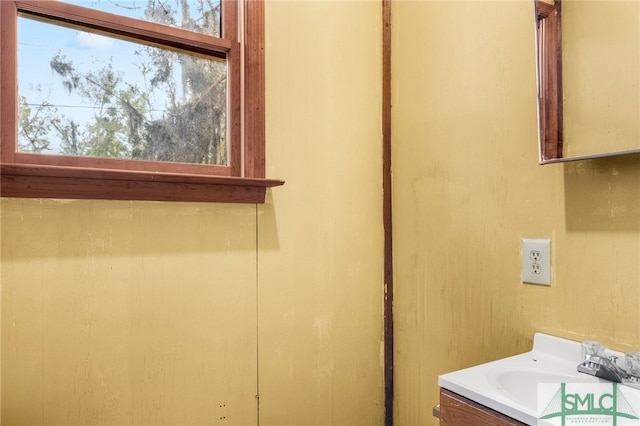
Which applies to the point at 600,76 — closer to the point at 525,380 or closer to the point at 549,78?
the point at 549,78

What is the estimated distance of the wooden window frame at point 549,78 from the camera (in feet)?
3.70

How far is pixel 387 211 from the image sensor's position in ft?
5.39

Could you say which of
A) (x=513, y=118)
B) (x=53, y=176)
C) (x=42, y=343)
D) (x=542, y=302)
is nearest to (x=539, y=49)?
(x=513, y=118)

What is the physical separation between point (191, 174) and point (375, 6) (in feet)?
3.06

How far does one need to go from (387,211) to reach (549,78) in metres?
0.69

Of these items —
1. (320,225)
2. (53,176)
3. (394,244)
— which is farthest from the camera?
(394,244)

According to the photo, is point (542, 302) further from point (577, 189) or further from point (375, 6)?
point (375, 6)

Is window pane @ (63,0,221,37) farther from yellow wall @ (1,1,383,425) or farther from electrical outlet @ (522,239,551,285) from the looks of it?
electrical outlet @ (522,239,551,285)

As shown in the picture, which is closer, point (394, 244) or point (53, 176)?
point (53, 176)

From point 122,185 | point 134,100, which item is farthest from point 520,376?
point 134,100

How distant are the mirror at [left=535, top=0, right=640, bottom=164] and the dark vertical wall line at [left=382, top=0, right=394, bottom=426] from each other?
593mm

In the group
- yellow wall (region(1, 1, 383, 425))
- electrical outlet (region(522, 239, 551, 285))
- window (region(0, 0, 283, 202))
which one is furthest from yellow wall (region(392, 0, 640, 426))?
window (region(0, 0, 283, 202))

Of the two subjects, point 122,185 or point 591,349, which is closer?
point 591,349

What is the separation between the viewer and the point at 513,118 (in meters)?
1.26
